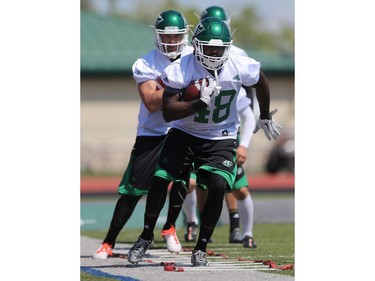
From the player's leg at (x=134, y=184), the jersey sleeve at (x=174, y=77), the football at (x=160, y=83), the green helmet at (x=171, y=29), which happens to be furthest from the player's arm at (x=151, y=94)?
the jersey sleeve at (x=174, y=77)

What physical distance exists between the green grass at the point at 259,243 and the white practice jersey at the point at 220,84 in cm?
115

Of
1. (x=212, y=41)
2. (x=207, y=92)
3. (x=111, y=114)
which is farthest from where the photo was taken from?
(x=111, y=114)

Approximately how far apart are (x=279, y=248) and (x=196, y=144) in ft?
6.52

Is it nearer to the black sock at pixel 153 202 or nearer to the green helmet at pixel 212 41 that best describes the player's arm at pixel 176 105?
the green helmet at pixel 212 41

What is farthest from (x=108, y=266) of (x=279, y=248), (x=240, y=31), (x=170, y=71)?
(x=240, y=31)

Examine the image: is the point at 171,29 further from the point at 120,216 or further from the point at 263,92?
the point at 120,216

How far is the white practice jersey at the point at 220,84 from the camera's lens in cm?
745

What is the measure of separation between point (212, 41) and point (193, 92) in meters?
0.40

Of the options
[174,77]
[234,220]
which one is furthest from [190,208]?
[174,77]

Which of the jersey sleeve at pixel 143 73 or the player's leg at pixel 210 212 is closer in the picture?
the player's leg at pixel 210 212

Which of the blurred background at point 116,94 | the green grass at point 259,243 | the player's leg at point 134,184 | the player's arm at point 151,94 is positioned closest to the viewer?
the player's arm at point 151,94

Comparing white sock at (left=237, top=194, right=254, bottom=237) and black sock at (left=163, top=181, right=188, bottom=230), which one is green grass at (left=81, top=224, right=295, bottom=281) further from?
black sock at (left=163, top=181, right=188, bottom=230)

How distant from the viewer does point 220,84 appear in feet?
24.7
